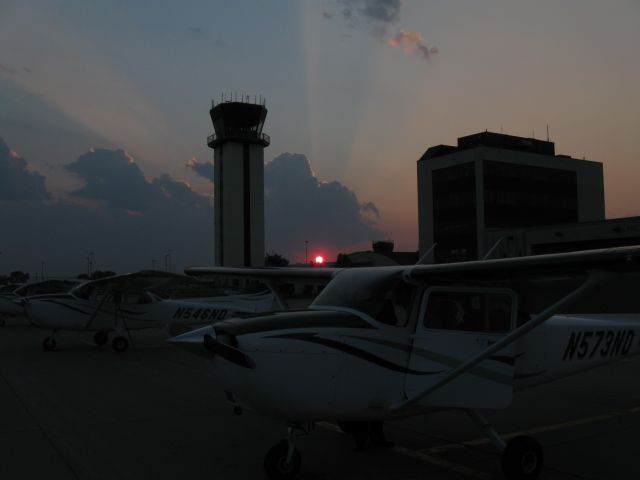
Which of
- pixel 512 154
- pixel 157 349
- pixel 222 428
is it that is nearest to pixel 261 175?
pixel 512 154

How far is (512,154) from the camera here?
69.3 m

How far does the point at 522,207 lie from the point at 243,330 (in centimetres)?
6941

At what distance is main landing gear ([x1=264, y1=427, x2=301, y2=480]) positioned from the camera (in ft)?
16.9

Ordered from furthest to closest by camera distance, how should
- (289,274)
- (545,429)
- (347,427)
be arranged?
(289,274)
(545,429)
(347,427)

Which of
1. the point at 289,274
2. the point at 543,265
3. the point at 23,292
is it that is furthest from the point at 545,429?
the point at 23,292

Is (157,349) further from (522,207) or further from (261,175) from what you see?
(522,207)

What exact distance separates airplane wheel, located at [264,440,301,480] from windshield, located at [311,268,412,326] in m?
1.38

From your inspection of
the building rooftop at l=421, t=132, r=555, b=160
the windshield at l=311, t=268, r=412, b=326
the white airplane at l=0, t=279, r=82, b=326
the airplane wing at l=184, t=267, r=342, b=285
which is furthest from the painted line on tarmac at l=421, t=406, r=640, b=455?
the building rooftop at l=421, t=132, r=555, b=160

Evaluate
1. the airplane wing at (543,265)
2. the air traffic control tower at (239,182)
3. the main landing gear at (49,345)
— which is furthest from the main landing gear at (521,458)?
the air traffic control tower at (239,182)

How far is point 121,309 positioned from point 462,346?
533 inches

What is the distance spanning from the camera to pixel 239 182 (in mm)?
65250

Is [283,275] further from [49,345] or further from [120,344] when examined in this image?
[49,345]

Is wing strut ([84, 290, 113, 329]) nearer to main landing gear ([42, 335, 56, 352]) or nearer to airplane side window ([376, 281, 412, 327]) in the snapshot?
main landing gear ([42, 335, 56, 352])

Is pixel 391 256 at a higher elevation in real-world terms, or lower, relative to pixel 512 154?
lower
